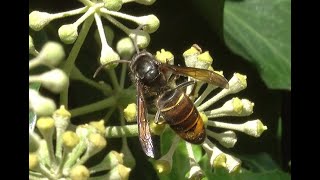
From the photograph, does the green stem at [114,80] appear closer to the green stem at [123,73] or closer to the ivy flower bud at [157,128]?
the green stem at [123,73]

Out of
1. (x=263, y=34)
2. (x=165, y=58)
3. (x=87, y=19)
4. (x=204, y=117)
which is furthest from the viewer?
(x=263, y=34)

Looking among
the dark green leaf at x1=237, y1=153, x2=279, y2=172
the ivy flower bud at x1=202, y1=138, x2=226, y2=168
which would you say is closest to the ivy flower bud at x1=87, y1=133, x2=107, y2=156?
the ivy flower bud at x1=202, y1=138, x2=226, y2=168

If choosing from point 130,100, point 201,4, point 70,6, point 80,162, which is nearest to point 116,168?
point 80,162

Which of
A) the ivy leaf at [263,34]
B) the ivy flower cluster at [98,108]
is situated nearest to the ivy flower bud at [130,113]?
the ivy flower cluster at [98,108]

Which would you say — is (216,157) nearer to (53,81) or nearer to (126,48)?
(126,48)

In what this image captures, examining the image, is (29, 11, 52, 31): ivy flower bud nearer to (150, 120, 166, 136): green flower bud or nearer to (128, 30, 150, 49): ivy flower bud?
(128, 30, 150, 49): ivy flower bud

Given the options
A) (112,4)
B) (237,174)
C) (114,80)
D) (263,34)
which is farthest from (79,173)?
(263,34)
